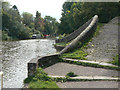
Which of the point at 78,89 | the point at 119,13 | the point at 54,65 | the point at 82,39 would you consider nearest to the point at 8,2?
the point at 119,13

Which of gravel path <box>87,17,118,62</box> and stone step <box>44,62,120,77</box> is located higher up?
gravel path <box>87,17,118,62</box>

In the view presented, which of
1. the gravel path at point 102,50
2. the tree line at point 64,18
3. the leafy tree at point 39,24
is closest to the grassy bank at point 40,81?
the gravel path at point 102,50

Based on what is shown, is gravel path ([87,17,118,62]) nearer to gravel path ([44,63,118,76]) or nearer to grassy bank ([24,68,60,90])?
gravel path ([44,63,118,76])

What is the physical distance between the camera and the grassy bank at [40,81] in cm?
536

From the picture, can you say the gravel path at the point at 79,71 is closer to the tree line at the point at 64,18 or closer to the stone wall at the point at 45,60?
the stone wall at the point at 45,60

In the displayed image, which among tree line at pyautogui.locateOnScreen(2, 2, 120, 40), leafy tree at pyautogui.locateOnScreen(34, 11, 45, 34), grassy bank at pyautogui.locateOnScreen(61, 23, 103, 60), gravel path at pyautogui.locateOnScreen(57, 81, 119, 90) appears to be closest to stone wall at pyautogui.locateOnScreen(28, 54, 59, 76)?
grassy bank at pyautogui.locateOnScreen(61, 23, 103, 60)

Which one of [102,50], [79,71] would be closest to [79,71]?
[79,71]

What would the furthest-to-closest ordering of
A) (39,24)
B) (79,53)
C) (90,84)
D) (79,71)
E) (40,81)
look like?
(39,24), (79,53), (79,71), (40,81), (90,84)

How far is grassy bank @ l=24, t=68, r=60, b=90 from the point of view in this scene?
17.6 ft

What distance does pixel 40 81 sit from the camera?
5.81 meters

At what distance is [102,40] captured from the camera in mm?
13258

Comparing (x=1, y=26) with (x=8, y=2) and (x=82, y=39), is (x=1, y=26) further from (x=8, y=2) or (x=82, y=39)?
(x=82, y=39)

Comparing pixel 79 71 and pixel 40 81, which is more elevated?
pixel 79 71

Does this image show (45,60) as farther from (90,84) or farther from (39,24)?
(39,24)
